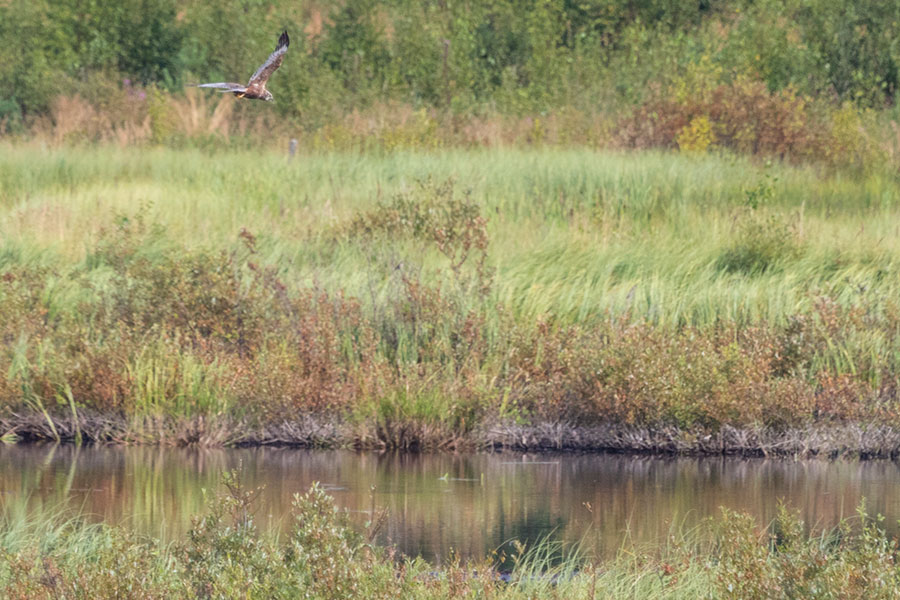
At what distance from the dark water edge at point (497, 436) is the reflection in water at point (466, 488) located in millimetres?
192

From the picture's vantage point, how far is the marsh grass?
40.7 ft

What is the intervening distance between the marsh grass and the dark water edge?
0.03 metres

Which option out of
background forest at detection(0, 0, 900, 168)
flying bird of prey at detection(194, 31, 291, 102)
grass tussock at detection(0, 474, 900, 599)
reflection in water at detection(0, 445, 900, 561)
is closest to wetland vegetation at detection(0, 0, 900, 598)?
grass tussock at detection(0, 474, 900, 599)

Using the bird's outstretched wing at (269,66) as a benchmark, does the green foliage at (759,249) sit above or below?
below

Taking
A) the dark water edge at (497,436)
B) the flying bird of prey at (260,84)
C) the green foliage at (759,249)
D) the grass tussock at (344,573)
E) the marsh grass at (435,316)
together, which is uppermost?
the flying bird of prey at (260,84)

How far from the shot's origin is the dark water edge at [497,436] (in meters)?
12.3

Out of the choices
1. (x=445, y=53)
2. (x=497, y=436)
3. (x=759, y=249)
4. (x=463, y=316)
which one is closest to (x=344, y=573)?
(x=497, y=436)

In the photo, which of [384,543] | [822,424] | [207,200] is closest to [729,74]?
[207,200]

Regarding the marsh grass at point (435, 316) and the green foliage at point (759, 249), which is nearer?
the marsh grass at point (435, 316)

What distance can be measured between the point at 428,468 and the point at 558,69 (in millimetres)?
16362

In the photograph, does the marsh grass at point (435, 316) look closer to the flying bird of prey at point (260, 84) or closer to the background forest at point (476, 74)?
the background forest at point (476, 74)

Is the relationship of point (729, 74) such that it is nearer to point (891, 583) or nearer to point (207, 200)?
point (207, 200)

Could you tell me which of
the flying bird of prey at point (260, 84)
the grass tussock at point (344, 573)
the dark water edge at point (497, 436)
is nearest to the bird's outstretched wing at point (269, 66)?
the flying bird of prey at point (260, 84)

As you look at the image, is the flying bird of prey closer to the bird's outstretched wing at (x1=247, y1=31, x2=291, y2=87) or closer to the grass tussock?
the bird's outstretched wing at (x1=247, y1=31, x2=291, y2=87)
